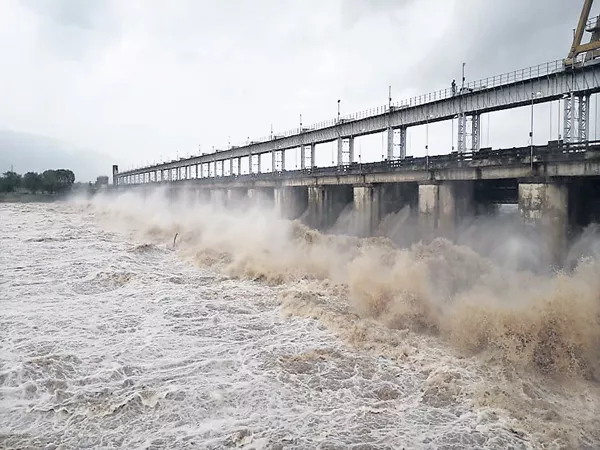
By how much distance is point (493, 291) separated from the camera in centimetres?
1550

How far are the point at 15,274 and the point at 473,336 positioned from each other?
19.5 meters

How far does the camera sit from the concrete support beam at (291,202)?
3856cm

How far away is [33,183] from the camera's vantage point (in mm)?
115438

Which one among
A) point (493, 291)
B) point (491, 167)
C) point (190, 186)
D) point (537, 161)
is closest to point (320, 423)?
point (493, 291)

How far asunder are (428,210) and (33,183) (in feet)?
393

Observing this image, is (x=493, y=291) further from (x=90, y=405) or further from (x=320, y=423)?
(x=90, y=405)

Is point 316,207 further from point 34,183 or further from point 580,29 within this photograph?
point 34,183

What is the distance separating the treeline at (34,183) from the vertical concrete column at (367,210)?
112m

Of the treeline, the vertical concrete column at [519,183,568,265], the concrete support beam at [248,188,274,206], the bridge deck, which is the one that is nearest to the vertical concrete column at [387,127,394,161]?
the bridge deck

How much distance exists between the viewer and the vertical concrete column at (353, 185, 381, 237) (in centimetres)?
2738

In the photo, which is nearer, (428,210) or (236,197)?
Result: (428,210)

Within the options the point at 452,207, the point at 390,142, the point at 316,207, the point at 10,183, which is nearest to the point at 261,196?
the point at 316,207

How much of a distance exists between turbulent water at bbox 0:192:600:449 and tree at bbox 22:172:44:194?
110430 millimetres

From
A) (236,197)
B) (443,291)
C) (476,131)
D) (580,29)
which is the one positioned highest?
(580,29)
